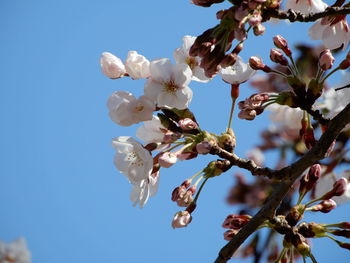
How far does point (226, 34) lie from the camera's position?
1.52 meters

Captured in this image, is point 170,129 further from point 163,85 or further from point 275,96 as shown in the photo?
point 275,96

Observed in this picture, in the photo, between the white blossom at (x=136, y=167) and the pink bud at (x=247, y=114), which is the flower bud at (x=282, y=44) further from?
the white blossom at (x=136, y=167)

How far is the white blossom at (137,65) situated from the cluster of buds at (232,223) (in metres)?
0.61

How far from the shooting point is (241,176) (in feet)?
9.91

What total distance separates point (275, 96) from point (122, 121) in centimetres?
58

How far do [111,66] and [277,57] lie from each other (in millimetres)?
630

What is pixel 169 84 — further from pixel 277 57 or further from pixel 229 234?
pixel 229 234

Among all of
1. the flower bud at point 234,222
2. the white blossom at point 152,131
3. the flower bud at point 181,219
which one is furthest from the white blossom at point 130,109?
the flower bud at point 234,222

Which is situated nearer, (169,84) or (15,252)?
(169,84)

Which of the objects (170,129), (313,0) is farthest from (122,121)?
(313,0)

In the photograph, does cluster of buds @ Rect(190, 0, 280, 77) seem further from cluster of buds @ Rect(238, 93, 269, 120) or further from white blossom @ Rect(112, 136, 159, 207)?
white blossom @ Rect(112, 136, 159, 207)

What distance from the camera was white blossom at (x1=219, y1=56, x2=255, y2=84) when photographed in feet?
6.16

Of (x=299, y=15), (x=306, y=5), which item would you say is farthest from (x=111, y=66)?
(x=306, y=5)

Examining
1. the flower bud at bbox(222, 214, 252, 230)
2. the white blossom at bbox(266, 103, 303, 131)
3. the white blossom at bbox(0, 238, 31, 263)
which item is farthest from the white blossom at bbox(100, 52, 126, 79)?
the white blossom at bbox(0, 238, 31, 263)
